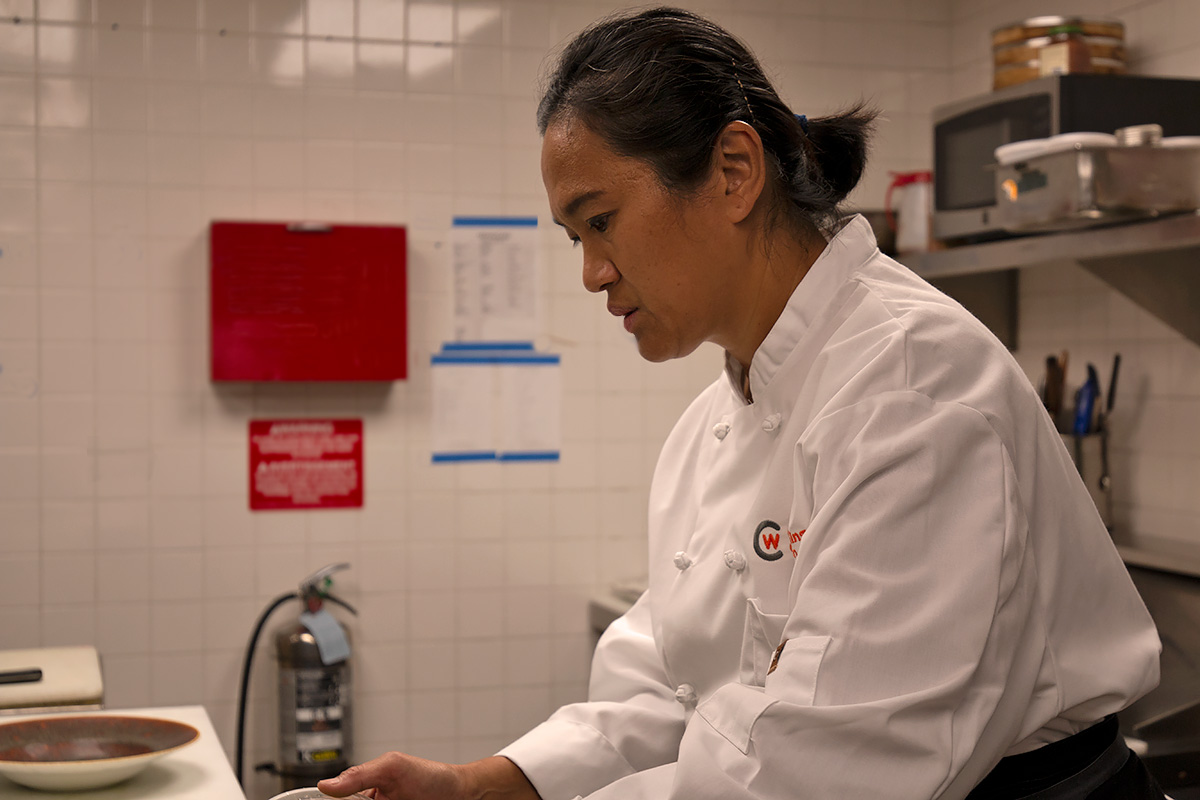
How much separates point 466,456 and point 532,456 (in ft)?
0.57

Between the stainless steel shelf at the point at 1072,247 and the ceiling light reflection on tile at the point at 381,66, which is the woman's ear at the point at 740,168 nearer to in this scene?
the stainless steel shelf at the point at 1072,247

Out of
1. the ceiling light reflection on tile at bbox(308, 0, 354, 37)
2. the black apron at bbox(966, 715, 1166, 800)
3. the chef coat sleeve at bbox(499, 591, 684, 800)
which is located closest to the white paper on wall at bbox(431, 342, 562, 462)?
the ceiling light reflection on tile at bbox(308, 0, 354, 37)

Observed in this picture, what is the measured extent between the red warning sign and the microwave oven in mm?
1515

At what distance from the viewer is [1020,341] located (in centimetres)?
301

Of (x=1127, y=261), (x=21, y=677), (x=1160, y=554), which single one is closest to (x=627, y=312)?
(x=21, y=677)

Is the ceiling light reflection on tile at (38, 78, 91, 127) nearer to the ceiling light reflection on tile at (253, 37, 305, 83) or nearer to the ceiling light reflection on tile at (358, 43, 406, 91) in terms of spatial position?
the ceiling light reflection on tile at (253, 37, 305, 83)

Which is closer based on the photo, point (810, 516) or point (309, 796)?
point (810, 516)

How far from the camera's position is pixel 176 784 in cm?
136

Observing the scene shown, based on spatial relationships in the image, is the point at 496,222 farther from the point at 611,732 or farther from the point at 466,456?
the point at 611,732

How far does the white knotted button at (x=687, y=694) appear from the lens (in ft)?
4.00

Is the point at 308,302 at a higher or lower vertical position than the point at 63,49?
lower

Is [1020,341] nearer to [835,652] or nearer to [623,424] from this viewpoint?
[623,424]

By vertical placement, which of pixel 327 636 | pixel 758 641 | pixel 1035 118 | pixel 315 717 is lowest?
pixel 315 717

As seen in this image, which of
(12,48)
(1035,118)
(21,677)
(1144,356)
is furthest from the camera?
(12,48)
